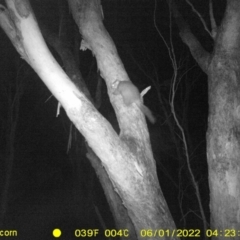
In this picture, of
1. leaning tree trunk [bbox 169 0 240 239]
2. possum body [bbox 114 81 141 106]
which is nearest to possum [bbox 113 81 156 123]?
possum body [bbox 114 81 141 106]

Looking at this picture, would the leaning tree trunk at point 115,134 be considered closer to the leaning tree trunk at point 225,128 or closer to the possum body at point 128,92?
the possum body at point 128,92

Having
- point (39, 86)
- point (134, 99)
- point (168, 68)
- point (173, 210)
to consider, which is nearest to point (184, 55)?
point (168, 68)

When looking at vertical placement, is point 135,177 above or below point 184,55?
below

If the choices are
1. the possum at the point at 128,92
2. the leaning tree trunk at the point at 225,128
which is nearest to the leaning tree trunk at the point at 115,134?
the possum at the point at 128,92

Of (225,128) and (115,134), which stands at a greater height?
(115,134)

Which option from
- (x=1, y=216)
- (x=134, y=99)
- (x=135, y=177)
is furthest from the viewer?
(x=1, y=216)

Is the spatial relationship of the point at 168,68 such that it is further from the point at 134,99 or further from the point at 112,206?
the point at 134,99

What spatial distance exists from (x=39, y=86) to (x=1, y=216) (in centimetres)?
509

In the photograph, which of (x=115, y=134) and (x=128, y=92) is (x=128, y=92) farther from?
(x=115, y=134)

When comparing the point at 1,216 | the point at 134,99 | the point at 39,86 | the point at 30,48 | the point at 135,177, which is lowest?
the point at 1,216

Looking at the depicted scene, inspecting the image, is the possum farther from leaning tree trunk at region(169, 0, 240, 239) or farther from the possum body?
leaning tree trunk at region(169, 0, 240, 239)

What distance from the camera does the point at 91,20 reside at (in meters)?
2.99

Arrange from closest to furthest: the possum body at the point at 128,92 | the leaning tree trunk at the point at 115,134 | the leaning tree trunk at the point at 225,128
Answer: the leaning tree trunk at the point at 115,134 < the possum body at the point at 128,92 < the leaning tree trunk at the point at 225,128

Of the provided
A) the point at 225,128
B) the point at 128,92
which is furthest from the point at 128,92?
the point at 225,128
